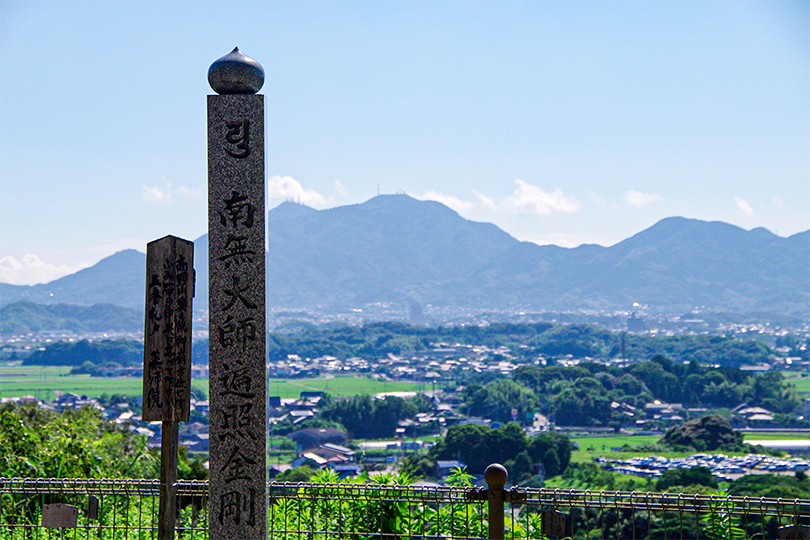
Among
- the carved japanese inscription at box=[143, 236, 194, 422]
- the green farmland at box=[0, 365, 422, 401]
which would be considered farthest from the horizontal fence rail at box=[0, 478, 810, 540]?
the green farmland at box=[0, 365, 422, 401]

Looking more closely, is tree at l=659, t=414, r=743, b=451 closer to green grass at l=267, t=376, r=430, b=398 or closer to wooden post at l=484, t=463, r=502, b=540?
wooden post at l=484, t=463, r=502, b=540

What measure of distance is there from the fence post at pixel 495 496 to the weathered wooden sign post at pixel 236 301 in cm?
124

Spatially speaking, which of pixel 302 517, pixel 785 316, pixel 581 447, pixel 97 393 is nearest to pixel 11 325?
pixel 97 393

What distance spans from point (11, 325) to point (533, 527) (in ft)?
410

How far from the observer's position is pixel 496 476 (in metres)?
3.83

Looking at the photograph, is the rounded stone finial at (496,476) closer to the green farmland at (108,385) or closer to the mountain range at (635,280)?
the green farmland at (108,385)

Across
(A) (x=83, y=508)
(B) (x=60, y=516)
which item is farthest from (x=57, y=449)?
(B) (x=60, y=516)

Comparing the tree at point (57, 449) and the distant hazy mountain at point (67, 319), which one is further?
the distant hazy mountain at point (67, 319)

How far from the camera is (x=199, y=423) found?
40.4m

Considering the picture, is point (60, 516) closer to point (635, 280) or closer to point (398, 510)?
point (398, 510)

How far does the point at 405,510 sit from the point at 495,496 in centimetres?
112

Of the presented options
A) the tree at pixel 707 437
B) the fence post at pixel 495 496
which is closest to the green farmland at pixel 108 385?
the tree at pixel 707 437

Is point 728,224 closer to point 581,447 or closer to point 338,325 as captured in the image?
point 338,325

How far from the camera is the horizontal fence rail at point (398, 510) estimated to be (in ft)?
12.6
